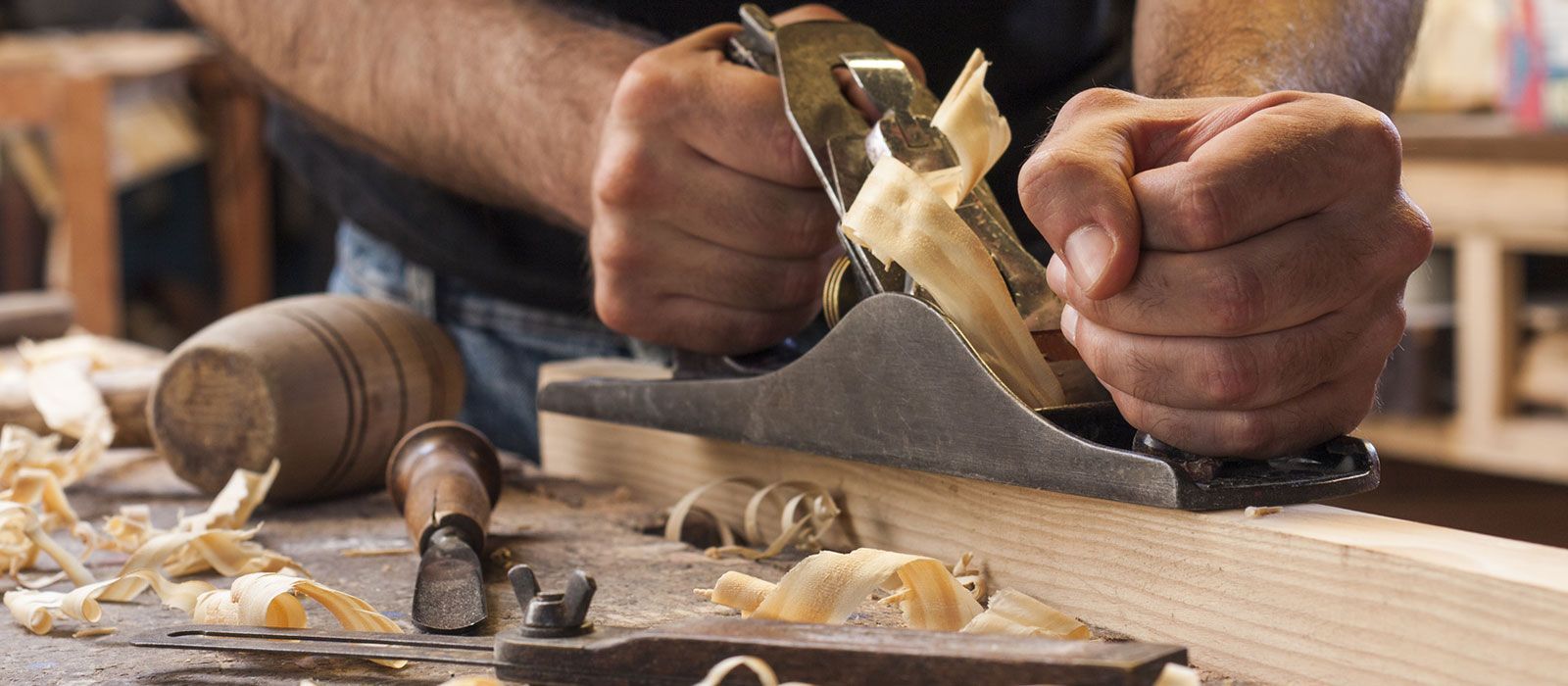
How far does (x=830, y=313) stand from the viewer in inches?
41.3

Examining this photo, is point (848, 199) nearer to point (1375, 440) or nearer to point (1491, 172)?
point (1491, 172)

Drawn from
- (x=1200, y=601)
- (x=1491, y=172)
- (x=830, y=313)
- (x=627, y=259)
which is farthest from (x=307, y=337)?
(x=1491, y=172)

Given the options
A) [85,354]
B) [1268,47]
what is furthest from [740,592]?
[85,354]

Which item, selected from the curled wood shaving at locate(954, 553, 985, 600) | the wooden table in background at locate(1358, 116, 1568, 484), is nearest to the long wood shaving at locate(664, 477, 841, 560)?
the curled wood shaving at locate(954, 553, 985, 600)

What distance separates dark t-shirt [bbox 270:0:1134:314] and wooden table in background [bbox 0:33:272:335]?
169 centimetres

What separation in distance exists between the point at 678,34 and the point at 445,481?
67cm

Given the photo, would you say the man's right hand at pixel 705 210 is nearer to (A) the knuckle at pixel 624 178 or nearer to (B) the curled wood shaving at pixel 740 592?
(A) the knuckle at pixel 624 178

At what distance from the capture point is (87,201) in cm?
321

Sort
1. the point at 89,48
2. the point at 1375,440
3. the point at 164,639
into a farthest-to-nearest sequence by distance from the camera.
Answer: the point at 89,48
the point at 1375,440
the point at 164,639

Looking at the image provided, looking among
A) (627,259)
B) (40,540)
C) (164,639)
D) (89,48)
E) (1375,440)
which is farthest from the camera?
(89,48)

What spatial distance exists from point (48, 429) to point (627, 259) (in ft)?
2.04

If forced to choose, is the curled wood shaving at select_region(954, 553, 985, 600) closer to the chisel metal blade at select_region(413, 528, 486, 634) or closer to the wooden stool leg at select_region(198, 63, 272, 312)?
the chisel metal blade at select_region(413, 528, 486, 634)

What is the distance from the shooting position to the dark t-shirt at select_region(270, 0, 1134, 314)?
1.48 meters

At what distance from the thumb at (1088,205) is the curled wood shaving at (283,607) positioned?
16.0 inches
